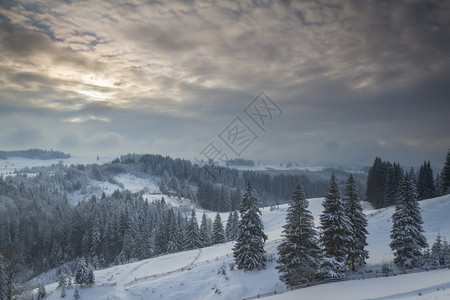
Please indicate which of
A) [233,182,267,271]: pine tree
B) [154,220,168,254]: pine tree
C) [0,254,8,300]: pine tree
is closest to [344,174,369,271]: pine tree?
[233,182,267,271]: pine tree

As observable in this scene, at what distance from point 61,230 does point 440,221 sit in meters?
117

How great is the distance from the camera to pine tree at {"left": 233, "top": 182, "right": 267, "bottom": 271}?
106 ft

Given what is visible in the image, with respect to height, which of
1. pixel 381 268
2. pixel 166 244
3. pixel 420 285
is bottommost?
pixel 166 244

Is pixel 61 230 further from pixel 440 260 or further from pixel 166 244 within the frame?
pixel 440 260

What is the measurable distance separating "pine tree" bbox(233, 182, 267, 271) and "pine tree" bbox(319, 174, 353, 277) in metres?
8.63

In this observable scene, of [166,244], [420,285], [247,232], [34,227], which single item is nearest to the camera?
[420,285]

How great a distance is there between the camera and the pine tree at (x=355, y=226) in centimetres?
2759

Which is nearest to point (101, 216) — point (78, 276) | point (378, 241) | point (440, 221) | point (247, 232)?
point (78, 276)

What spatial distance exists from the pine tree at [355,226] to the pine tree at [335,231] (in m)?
1.53

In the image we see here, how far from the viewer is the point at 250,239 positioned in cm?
3269

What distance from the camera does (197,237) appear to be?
211 feet

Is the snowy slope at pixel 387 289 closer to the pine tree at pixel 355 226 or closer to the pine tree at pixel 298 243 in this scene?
the pine tree at pixel 298 243

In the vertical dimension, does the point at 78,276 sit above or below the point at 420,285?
below

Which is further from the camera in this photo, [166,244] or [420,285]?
[166,244]
